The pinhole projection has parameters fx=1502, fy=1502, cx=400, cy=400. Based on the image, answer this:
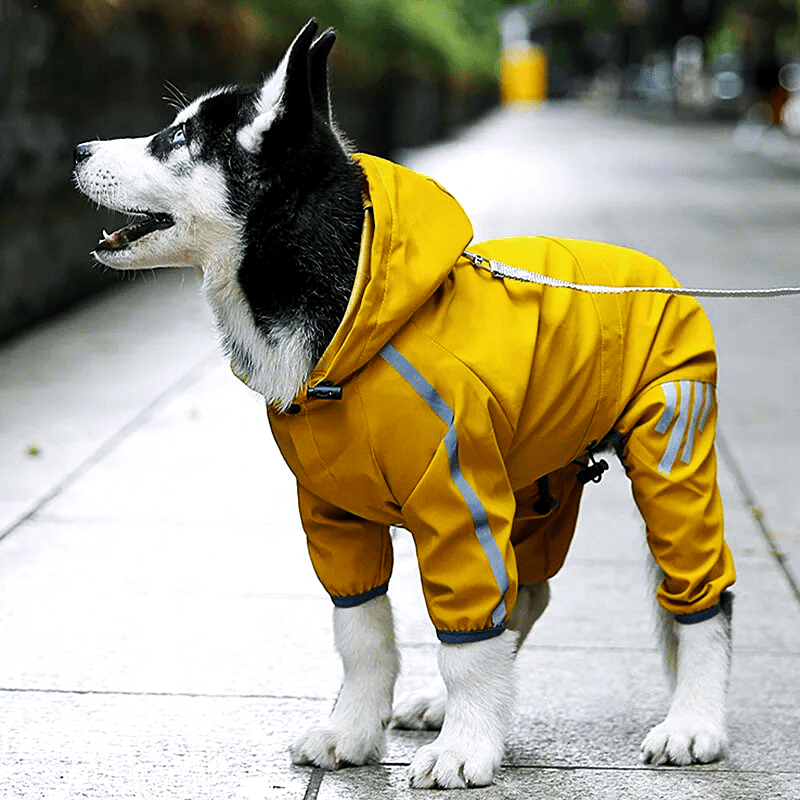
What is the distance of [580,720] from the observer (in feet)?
13.4

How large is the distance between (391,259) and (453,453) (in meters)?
0.48

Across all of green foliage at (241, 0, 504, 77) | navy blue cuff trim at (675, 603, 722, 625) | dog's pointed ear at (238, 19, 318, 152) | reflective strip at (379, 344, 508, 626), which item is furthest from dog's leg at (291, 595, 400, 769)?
green foliage at (241, 0, 504, 77)

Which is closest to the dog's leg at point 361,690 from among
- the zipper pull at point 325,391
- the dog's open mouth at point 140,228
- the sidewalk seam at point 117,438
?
the zipper pull at point 325,391

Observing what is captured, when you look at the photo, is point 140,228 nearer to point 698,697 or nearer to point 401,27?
point 698,697

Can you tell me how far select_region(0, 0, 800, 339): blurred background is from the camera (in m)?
9.85

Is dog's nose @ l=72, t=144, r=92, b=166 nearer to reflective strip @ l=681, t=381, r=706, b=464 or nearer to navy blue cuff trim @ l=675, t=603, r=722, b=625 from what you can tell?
reflective strip @ l=681, t=381, r=706, b=464

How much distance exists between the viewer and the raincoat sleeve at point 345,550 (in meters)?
3.72

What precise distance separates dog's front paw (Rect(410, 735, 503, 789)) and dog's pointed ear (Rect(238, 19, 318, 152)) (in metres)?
1.51

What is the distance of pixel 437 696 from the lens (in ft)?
13.5

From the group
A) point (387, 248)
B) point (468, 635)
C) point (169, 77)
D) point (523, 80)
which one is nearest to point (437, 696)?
point (468, 635)

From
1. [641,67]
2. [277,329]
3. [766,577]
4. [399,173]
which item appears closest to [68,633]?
[277,329]

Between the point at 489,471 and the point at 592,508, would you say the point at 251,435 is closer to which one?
the point at 592,508

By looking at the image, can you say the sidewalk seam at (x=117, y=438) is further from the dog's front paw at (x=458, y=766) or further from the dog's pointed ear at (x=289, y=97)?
the dog's pointed ear at (x=289, y=97)

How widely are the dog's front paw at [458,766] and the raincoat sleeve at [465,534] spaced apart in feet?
0.88
